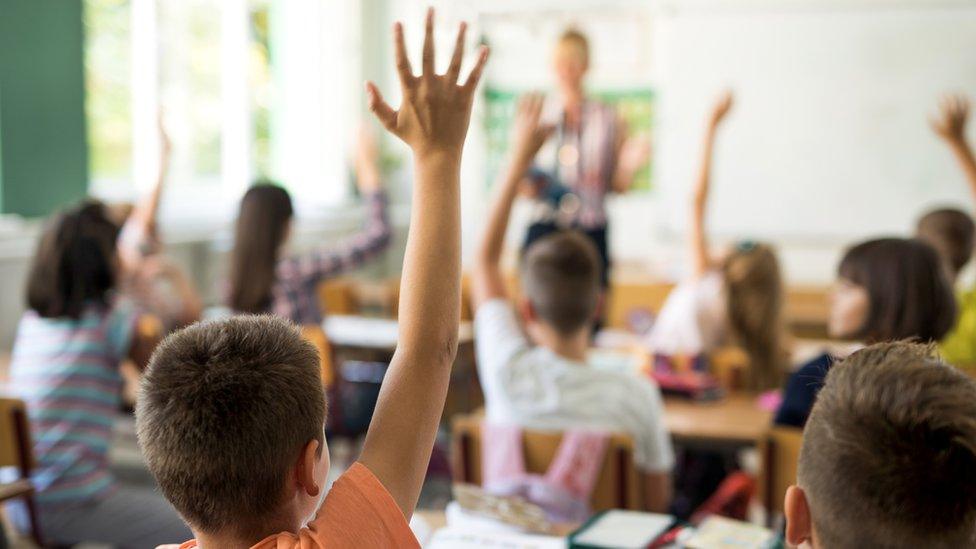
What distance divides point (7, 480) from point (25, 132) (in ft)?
7.89

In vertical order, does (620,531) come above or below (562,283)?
below

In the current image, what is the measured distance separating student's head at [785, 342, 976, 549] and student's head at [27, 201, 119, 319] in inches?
87.9

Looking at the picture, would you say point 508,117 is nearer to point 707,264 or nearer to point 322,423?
point 707,264

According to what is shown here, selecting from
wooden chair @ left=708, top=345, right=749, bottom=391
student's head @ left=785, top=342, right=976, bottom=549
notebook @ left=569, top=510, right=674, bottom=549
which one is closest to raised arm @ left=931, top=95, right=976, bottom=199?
wooden chair @ left=708, top=345, right=749, bottom=391

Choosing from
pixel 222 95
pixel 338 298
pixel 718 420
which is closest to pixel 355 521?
pixel 718 420

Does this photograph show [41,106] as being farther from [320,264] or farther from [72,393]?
[72,393]

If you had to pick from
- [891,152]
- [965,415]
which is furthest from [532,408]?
[891,152]

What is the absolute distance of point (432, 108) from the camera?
1.22 m

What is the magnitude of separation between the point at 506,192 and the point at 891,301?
1007 millimetres

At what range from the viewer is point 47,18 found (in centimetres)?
462

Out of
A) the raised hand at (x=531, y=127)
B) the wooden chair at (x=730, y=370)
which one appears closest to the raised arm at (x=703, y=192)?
the wooden chair at (x=730, y=370)

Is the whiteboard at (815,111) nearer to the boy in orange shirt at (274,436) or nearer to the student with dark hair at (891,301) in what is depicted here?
the student with dark hair at (891,301)

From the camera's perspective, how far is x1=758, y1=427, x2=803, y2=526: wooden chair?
95.4 inches

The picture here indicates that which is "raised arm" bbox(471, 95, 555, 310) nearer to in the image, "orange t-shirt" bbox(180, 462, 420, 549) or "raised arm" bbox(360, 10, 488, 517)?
"raised arm" bbox(360, 10, 488, 517)
